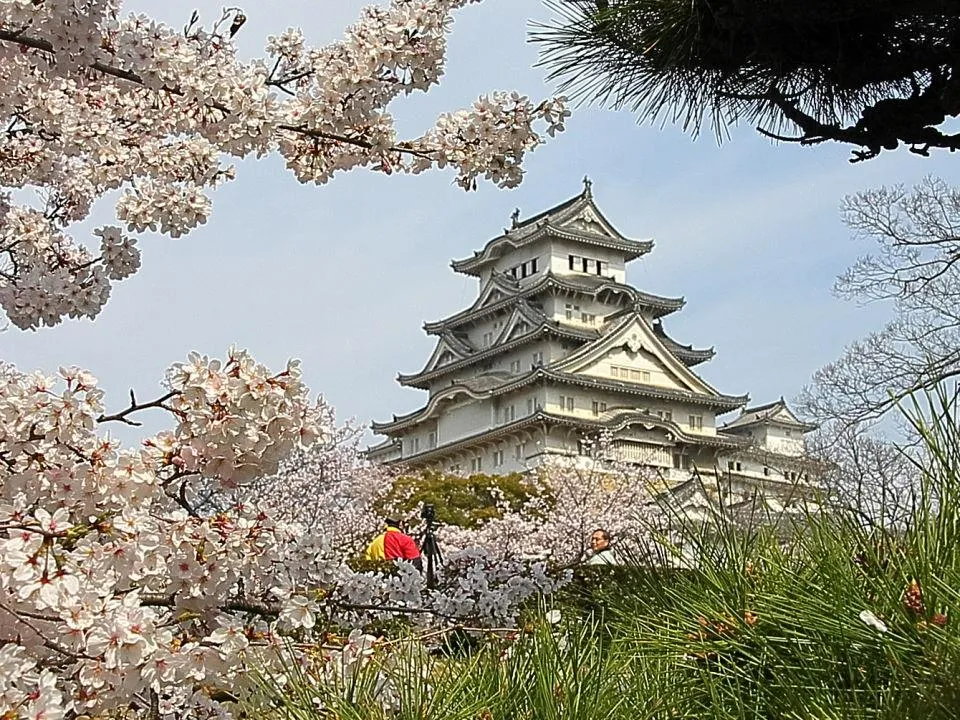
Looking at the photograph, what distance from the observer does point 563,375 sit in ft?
104

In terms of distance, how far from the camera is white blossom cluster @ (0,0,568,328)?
2.86 metres

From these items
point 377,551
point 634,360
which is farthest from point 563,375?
point 377,551

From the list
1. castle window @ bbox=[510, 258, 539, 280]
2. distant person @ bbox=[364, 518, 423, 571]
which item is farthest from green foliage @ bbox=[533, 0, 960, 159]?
castle window @ bbox=[510, 258, 539, 280]

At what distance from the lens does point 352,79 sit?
315 cm

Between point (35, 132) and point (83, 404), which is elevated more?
point (35, 132)

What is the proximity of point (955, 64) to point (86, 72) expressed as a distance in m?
2.71

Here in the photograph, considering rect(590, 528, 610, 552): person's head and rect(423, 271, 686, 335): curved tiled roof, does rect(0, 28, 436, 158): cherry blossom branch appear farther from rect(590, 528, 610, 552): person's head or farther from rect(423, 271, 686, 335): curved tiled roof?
rect(423, 271, 686, 335): curved tiled roof

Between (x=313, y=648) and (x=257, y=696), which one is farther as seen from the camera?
(x=313, y=648)

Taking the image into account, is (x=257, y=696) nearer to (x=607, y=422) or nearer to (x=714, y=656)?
(x=714, y=656)

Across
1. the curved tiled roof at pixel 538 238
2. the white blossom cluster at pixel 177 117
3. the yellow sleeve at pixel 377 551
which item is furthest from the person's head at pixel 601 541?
the curved tiled roof at pixel 538 238

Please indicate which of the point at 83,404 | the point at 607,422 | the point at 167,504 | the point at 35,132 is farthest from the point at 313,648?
the point at 607,422

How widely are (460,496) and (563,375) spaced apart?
7543 millimetres

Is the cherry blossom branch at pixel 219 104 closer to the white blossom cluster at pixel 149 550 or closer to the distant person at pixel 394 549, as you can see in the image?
the white blossom cluster at pixel 149 550

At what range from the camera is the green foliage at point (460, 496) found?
2445 centimetres
